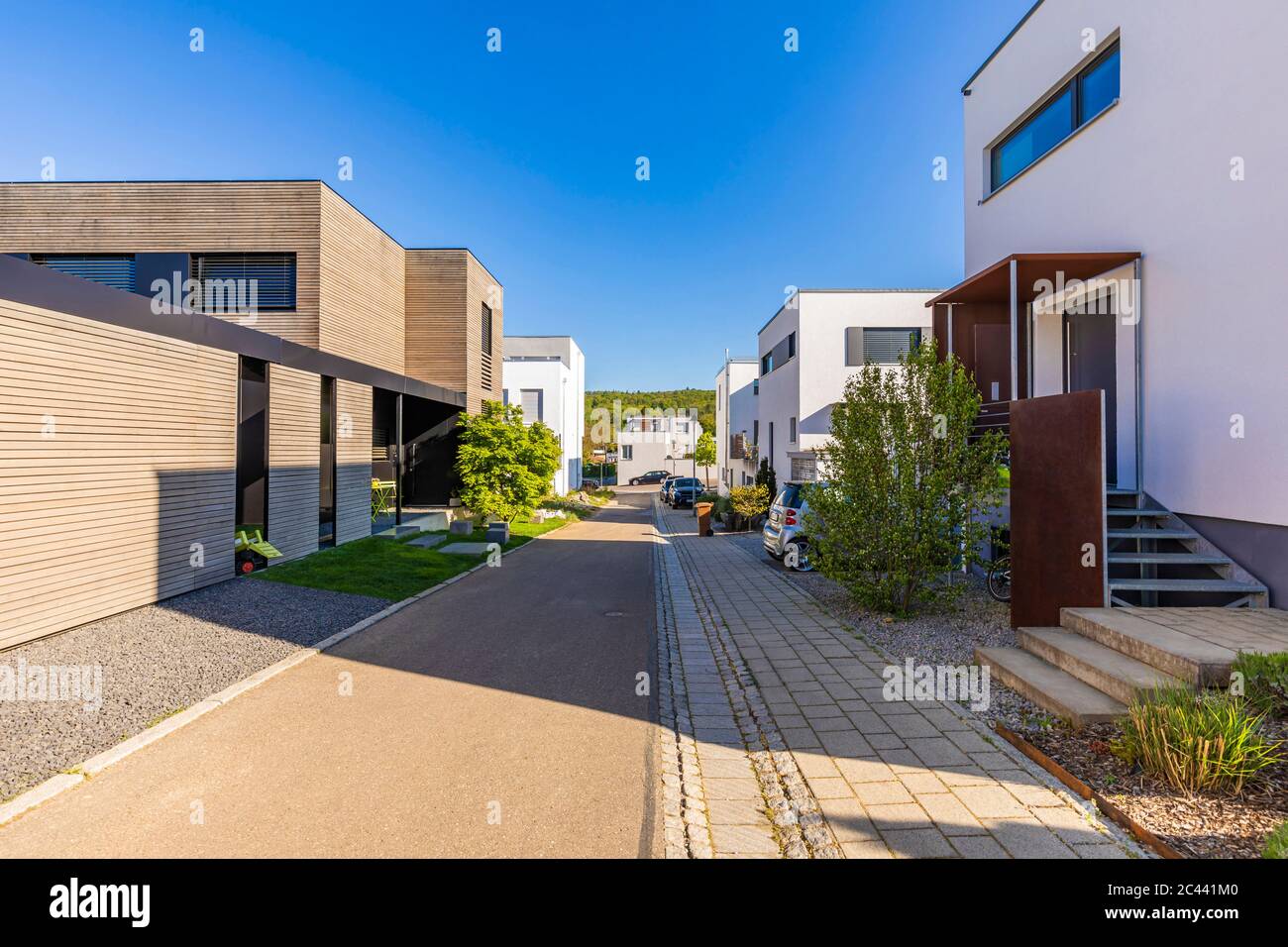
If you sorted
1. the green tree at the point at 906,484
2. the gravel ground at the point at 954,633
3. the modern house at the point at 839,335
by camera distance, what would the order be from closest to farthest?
the gravel ground at the point at 954,633, the green tree at the point at 906,484, the modern house at the point at 839,335

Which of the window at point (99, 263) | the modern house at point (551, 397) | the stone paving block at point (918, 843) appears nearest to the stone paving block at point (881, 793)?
the stone paving block at point (918, 843)

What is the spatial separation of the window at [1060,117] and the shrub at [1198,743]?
24.4ft

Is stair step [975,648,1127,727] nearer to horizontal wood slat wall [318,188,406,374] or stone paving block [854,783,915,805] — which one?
stone paving block [854,783,915,805]

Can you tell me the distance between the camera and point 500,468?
17.0 meters

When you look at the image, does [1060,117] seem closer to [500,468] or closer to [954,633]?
[954,633]

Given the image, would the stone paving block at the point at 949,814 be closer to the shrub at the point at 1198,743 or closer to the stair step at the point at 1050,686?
the shrub at the point at 1198,743

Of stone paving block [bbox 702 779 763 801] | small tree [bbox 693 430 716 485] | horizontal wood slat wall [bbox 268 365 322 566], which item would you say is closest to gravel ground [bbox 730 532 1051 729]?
stone paving block [bbox 702 779 763 801]

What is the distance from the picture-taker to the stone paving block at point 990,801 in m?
3.22

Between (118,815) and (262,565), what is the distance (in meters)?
7.23

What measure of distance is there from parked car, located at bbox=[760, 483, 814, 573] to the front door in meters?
4.56

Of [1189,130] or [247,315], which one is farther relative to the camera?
[247,315]
